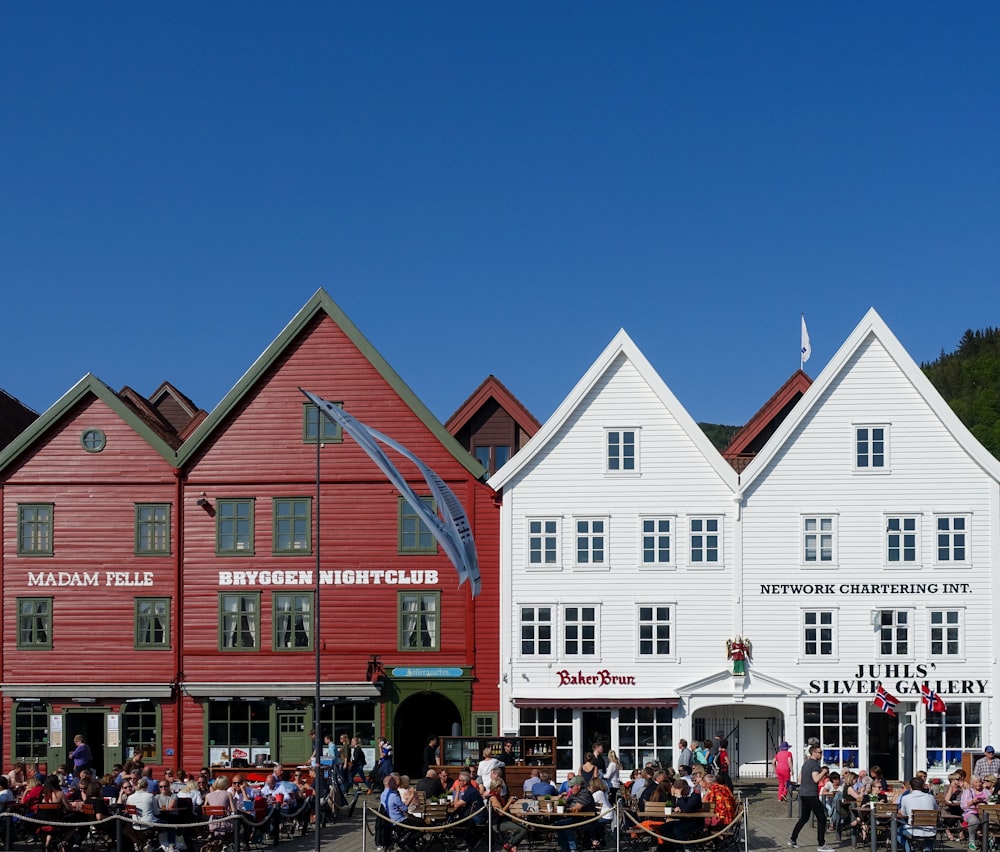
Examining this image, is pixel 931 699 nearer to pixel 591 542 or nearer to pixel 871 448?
pixel 871 448

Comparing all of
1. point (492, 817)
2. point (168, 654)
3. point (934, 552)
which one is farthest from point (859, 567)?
point (168, 654)

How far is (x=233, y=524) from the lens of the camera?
39.8 meters

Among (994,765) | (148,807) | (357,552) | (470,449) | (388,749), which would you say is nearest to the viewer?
(148,807)

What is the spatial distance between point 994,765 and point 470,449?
63.6 ft

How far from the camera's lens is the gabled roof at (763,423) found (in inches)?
1670

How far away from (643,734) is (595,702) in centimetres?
175

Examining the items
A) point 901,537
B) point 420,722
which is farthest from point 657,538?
point 420,722

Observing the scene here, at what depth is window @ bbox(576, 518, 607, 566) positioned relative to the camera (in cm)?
3862

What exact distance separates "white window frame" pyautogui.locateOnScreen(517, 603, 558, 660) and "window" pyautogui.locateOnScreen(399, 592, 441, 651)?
250cm

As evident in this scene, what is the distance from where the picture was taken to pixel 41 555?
39.8 metres

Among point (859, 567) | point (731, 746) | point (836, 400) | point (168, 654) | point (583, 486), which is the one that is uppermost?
point (836, 400)

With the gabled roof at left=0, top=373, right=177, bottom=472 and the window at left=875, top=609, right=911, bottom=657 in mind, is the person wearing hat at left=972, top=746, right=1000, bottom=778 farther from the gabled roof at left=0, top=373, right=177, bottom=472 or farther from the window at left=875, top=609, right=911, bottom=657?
the gabled roof at left=0, top=373, right=177, bottom=472

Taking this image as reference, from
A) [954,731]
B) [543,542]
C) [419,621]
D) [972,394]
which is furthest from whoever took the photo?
[972,394]

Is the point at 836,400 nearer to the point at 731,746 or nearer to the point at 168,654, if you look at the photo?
the point at 731,746
